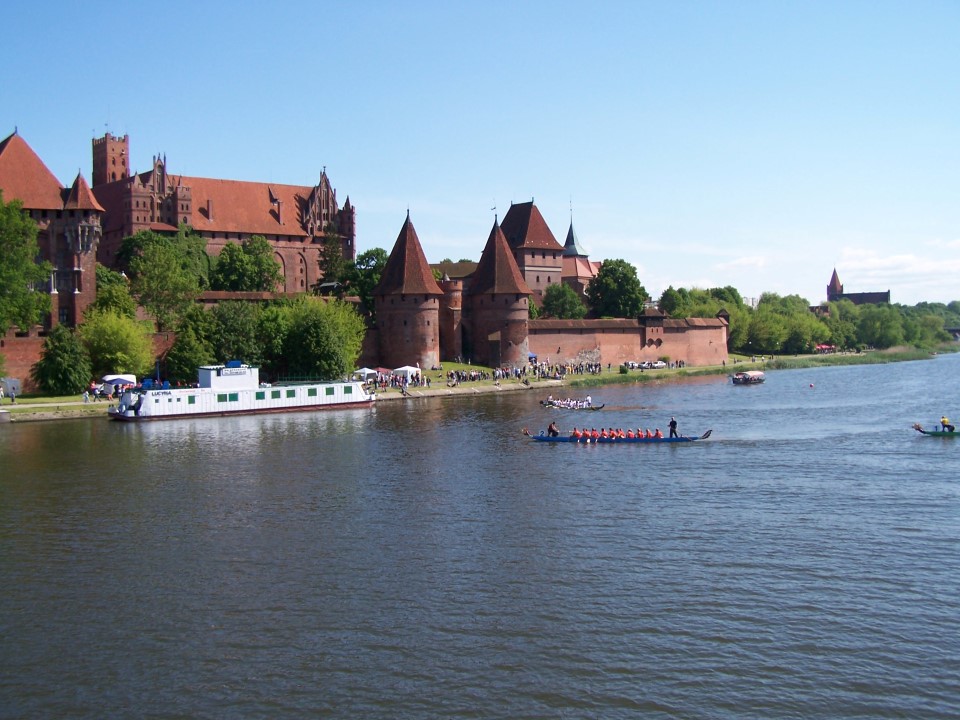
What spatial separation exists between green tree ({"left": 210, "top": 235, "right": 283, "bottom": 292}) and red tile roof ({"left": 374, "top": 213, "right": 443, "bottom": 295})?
1242 cm

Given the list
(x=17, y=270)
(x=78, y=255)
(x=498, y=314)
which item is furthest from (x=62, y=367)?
(x=498, y=314)

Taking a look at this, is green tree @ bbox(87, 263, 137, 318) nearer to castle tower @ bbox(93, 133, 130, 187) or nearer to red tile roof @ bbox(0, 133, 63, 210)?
red tile roof @ bbox(0, 133, 63, 210)

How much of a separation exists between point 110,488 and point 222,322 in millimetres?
29782

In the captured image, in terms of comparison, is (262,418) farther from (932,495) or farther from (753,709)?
(753,709)

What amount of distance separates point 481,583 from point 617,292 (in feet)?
244

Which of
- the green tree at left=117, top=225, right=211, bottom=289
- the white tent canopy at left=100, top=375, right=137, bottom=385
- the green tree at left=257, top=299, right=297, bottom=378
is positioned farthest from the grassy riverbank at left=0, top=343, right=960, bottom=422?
the green tree at left=117, top=225, right=211, bottom=289

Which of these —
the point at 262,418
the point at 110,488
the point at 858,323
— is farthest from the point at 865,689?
the point at 858,323

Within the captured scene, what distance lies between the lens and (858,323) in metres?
125

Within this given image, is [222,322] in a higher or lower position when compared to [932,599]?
higher

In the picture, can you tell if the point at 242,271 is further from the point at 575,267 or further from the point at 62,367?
the point at 575,267

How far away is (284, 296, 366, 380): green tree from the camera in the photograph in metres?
59.7

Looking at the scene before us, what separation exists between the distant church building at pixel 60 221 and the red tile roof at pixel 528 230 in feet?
148

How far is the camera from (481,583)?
19547 millimetres

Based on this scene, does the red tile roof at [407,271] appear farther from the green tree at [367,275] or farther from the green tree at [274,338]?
the green tree at [274,338]
